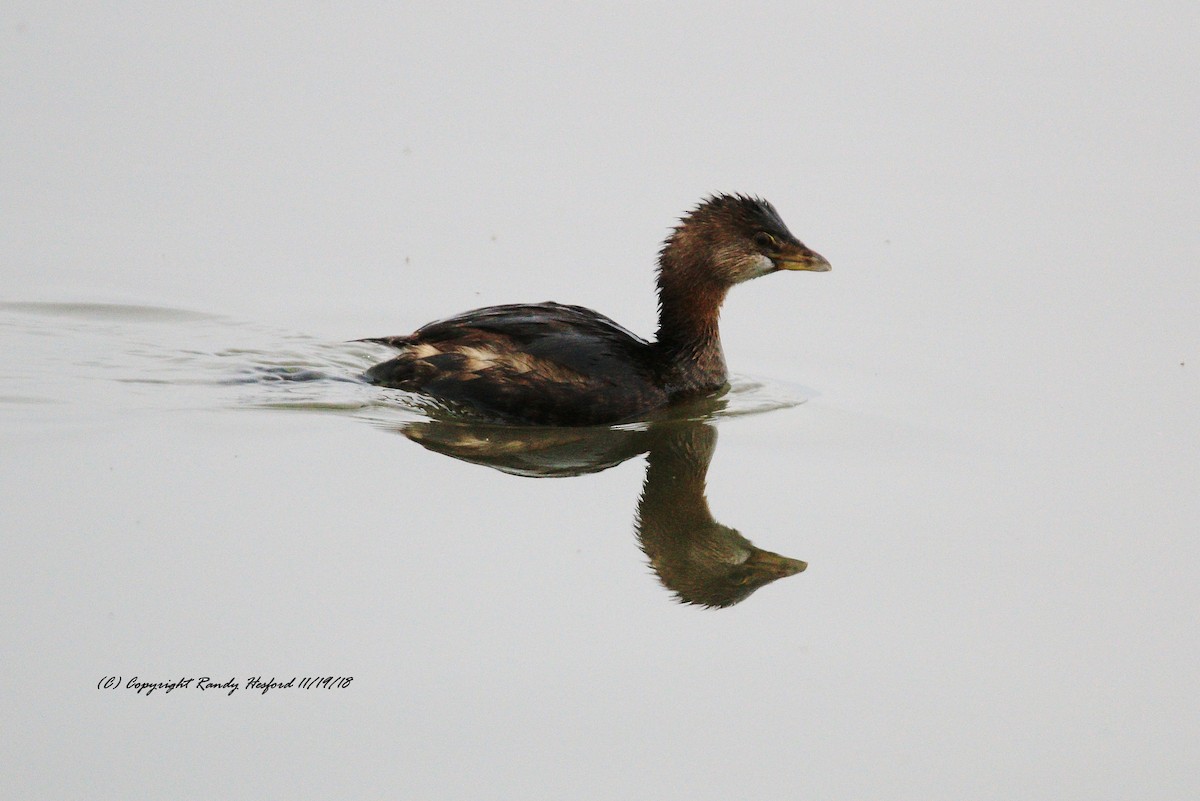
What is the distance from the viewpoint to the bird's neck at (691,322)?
9844 millimetres

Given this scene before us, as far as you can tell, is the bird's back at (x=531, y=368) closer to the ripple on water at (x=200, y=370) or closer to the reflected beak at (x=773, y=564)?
the ripple on water at (x=200, y=370)

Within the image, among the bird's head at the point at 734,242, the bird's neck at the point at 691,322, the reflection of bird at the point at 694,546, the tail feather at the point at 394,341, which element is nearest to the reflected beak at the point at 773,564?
the reflection of bird at the point at 694,546

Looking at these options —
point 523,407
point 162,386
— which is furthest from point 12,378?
point 523,407

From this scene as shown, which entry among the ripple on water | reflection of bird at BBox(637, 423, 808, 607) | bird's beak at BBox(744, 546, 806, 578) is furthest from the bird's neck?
bird's beak at BBox(744, 546, 806, 578)

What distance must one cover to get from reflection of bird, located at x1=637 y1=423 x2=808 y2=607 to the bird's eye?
A: 1.87 m

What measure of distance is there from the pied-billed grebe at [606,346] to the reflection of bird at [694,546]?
818 millimetres

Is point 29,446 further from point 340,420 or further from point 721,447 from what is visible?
point 721,447

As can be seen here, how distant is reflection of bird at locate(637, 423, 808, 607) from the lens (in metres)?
7.03

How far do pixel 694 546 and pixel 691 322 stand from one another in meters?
2.72

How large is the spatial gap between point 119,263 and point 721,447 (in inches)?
195

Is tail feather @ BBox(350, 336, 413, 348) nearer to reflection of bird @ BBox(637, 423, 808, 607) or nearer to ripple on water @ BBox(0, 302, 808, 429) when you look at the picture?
ripple on water @ BBox(0, 302, 808, 429)

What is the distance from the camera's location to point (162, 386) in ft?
31.0

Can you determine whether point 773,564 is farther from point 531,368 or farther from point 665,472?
point 531,368

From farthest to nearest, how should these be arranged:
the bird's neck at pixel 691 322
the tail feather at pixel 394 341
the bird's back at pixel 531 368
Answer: the bird's neck at pixel 691 322, the tail feather at pixel 394 341, the bird's back at pixel 531 368
